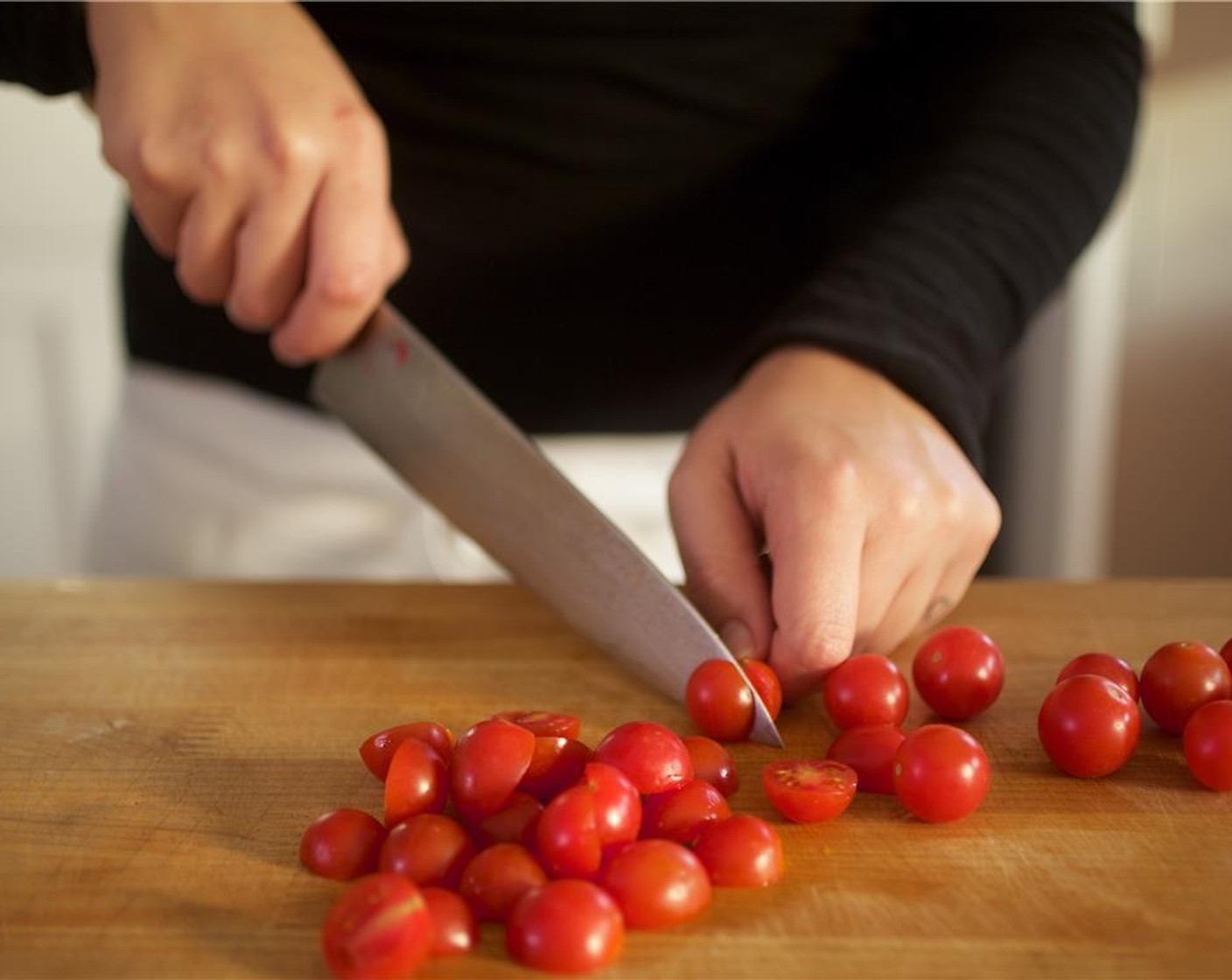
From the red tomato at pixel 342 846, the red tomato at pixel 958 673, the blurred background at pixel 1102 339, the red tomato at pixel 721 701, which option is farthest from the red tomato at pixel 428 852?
the blurred background at pixel 1102 339

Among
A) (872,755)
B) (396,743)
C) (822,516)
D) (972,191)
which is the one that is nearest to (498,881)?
(396,743)

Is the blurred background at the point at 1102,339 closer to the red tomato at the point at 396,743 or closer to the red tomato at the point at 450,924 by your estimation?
the red tomato at the point at 396,743

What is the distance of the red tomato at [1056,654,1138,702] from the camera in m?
0.98

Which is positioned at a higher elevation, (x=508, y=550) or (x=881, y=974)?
(x=881, y=974)

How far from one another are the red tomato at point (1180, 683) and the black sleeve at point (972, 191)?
10.5 inches

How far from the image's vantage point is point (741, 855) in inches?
30.9

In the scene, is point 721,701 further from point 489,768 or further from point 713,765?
point 489,768

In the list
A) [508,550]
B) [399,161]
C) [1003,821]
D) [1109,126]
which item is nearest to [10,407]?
[399,161]

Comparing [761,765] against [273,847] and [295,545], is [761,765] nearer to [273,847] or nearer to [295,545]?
[273,847]

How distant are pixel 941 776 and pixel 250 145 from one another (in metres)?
0.74

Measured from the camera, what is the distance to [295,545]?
1713mm

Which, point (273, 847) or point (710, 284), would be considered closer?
point (273, 847)

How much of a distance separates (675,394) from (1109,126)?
59 cm

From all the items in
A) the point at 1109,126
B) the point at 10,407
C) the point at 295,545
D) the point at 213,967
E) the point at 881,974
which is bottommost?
the point at 10,407
